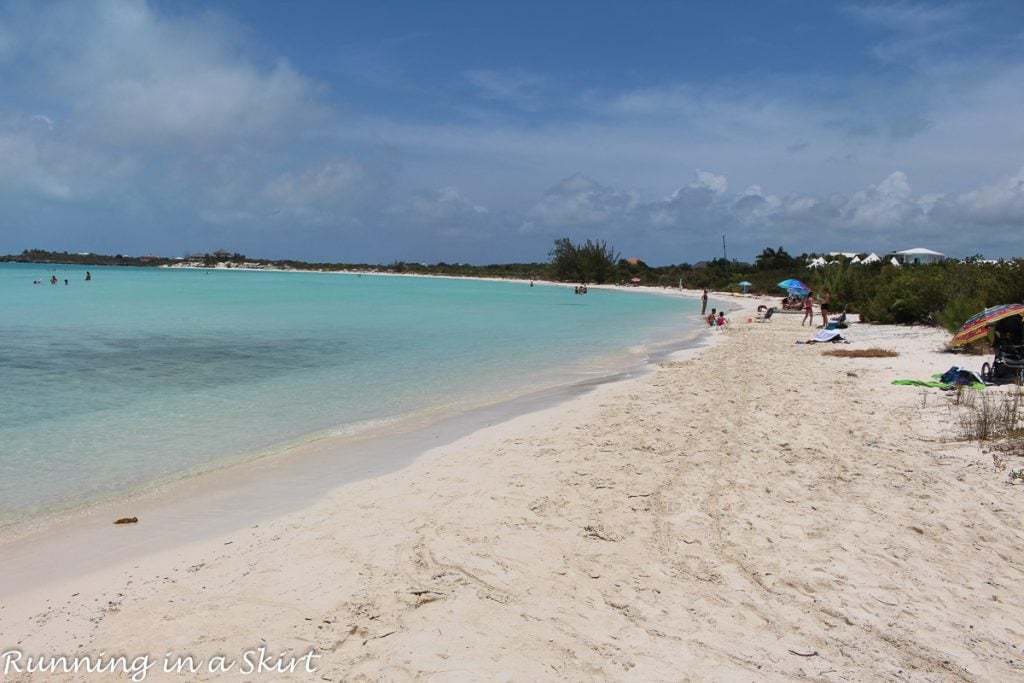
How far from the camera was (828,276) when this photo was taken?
31.3 m

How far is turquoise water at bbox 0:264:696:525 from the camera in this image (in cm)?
729

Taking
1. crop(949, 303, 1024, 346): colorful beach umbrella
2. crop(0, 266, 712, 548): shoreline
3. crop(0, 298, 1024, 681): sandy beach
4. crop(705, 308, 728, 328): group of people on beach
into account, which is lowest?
crop(0, 266, 712, 548): shoreline

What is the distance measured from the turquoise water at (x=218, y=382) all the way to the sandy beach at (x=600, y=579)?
2511 mm

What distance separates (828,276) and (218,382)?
28989 millimetres

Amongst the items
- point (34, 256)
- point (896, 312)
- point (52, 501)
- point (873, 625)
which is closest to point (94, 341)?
point (52, 501)

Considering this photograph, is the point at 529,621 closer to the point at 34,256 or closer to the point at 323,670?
the point at 323,670

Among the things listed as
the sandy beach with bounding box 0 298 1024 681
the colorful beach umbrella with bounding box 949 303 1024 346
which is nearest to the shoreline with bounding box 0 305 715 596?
the sandy beach with bounding box 0 298 1024 681

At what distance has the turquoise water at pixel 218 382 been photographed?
7.29m

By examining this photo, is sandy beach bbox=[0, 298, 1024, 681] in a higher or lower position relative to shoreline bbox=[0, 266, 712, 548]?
higher

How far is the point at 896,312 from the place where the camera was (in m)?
20.8

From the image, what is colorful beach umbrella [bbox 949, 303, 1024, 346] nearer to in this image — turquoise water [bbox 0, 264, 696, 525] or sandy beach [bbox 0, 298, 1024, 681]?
sandy beach [bbox 0, 298, 1024, 681]

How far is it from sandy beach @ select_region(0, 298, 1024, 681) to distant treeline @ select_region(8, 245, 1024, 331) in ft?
34.3

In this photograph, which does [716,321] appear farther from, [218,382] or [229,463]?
[229,463]

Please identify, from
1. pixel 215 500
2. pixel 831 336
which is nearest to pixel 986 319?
pixel 831 336
